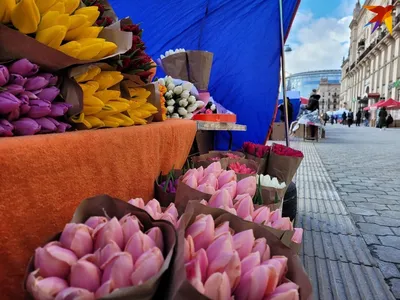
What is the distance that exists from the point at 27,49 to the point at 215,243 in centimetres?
68

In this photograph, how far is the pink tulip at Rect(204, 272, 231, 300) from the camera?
1.73 feet

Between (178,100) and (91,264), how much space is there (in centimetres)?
201

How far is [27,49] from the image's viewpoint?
0.83 meters

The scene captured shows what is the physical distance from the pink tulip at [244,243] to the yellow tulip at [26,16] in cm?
75

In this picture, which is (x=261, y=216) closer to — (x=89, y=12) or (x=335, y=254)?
(x=89, y=12)

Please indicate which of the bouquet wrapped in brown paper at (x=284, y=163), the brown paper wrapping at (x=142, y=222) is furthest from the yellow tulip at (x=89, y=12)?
the bouquet wrapped in brown paper at (x=284, y=163)

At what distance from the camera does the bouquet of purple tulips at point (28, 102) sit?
0.76m

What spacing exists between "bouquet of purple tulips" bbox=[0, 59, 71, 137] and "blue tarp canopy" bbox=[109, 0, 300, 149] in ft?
8.67

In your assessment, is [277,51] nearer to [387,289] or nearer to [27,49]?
[387,289]

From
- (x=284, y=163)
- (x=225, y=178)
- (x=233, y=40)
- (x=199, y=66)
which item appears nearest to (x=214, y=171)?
(x=225, y=178)

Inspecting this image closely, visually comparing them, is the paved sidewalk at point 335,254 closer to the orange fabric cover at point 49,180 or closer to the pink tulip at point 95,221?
the orange fabric cover at point 49,180

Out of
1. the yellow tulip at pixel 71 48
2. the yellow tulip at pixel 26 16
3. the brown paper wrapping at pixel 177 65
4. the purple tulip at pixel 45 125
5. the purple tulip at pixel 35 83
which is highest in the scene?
the brown paper wrapping at pixel 177 65

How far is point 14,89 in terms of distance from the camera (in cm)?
78

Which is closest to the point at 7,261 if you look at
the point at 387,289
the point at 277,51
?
the point at 387,289
